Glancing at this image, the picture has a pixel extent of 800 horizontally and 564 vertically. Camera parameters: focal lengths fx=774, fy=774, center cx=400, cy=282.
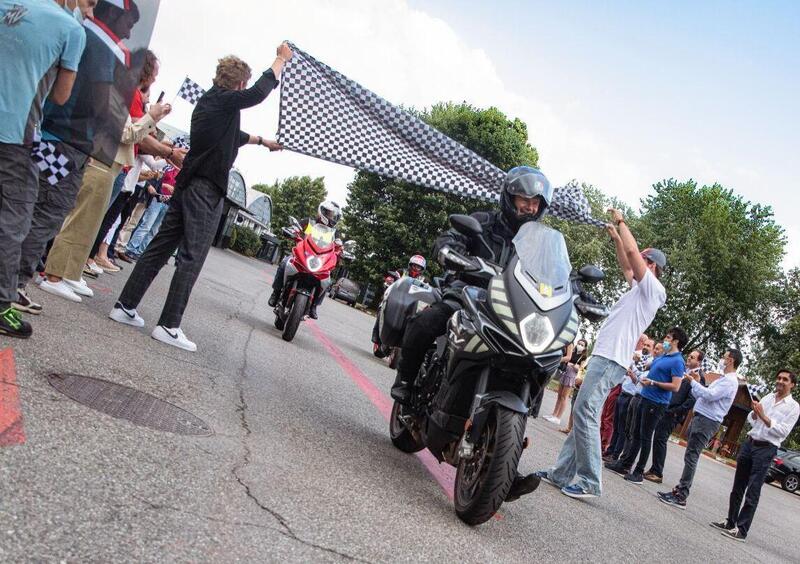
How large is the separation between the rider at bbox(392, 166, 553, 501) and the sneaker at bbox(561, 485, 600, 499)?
199cm

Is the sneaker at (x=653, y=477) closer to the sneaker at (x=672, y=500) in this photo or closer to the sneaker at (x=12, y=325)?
the sneaker at (x=672, y=500)

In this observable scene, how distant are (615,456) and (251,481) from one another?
8681mm

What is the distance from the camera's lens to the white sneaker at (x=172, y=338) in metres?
6.12

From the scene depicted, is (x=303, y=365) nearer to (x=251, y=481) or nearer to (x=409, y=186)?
(x=251, y=481)

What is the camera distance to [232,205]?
5069cm

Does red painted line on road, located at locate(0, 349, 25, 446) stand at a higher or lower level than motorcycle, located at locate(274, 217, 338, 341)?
lower

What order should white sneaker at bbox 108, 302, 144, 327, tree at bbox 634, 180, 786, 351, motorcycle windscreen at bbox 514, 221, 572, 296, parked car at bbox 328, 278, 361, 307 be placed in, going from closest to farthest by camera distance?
motorcycle windscreen at bbox 514, 221, 572, 296
white sneaker at bbox 108, 302, 144, 327
parked car at bbox 328, 278, 361, 307
tree at bbox 634, 180, 786, 351

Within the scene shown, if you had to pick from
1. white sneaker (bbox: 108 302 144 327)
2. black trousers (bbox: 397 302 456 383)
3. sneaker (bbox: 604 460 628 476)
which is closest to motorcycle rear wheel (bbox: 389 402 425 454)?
black trousers (bbox: 397 302 456 383)

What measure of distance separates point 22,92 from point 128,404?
5.66ft

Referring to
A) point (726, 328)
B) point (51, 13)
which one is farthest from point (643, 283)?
point (726, 328)

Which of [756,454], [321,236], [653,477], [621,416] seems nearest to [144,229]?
[321,236]

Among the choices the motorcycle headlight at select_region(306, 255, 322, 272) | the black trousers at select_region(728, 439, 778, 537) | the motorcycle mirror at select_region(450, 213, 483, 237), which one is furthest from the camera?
the motorcycle headlight at select_region(306, 255, 322, 272)

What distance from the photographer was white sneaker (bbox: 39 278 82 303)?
642 cm

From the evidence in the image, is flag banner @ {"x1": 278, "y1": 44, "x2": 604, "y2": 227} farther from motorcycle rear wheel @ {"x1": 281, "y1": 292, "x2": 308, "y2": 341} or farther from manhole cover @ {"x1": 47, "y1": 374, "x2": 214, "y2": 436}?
manhole cover @ {"x1": 47, "y1": 374, "x2": 214, "y2": 436}
